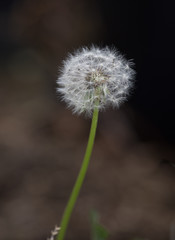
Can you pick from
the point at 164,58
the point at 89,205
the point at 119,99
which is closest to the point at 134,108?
the point at 164,58

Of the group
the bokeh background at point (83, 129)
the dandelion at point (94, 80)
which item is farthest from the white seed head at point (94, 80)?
the bokeh background at point (83, 129)

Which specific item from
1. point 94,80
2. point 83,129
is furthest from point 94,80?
point 83,129

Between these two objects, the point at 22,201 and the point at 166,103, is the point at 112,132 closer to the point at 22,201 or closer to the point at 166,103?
the point at 166,103

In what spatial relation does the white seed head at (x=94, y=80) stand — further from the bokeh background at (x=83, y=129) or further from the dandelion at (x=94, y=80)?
the bokeh background at (x=83, y=129)

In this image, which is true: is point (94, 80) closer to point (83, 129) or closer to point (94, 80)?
point (94, 80)

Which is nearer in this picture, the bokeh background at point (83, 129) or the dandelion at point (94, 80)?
the dandelion at point (94, 80)

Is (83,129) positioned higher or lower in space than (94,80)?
higher
